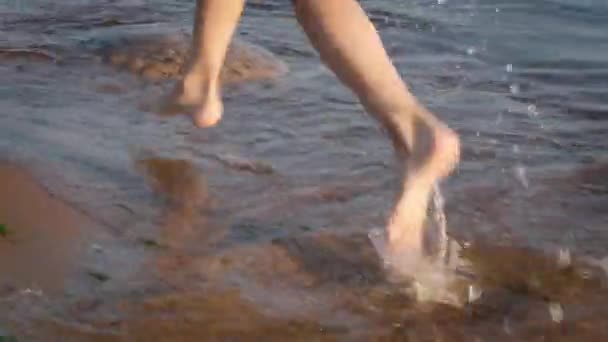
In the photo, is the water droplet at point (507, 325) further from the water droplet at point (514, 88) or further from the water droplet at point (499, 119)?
the water droplet at point (514, 88)

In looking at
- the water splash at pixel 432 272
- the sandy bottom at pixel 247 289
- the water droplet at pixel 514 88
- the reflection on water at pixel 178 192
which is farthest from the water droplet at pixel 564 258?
the water droplet at pixel 514 88

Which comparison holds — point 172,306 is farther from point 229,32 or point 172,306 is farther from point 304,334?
point 229,32

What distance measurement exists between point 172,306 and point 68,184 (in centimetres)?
85

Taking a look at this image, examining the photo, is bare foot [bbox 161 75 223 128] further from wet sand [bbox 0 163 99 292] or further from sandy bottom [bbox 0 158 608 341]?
wet sand [bbox 0 163 99 292]

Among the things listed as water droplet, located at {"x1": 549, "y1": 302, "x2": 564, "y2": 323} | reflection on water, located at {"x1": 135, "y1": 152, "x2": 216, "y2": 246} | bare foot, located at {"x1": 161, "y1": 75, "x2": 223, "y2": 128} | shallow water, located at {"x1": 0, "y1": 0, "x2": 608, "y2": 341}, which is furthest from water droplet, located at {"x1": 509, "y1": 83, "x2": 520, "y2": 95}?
water droplet, located at {"x1": 549, "y1": 302, "x2": 564, "y2": 323}

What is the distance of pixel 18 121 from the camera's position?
4086mm

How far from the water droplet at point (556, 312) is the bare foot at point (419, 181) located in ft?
1.16

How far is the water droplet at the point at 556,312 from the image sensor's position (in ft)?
9.37

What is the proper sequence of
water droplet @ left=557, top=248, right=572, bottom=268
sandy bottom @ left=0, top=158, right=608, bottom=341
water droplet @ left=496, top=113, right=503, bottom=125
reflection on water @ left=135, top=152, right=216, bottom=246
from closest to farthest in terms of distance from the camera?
sandy bottom @ left=0, top=158, right=608, bottom=341
water droplet @ left=557, top=248, right=572, bottom=268
reflection on water @ left=135, top=152, right=216, bottom=246
water droplet @ left=496, top=113, right=503, bottom=125

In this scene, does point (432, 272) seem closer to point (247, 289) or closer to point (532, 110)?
point (247, 289)

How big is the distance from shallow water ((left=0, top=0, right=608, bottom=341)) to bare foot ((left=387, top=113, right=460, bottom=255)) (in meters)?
0.13

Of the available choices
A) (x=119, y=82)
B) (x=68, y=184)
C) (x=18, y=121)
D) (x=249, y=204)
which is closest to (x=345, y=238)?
(x=249, y=204)

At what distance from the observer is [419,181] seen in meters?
2.94

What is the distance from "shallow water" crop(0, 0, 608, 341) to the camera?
282 cm
